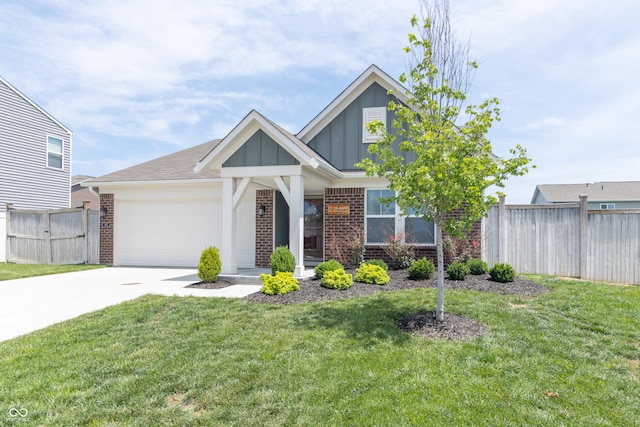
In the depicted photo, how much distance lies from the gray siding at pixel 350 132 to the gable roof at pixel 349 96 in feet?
0.44

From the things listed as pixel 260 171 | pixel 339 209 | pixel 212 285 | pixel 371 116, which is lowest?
pixel 212 285

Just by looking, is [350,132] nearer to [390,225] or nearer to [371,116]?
[371,116]

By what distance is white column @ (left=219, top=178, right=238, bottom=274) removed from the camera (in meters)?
9.09

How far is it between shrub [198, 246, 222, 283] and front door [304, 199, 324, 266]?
16.4ft

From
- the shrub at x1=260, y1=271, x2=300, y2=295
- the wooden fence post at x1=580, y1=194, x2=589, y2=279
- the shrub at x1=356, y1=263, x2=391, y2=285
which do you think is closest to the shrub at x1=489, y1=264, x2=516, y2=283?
the shrub at x1=356, y1=263, x2=391, y2=285

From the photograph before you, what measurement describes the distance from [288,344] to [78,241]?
12.3m

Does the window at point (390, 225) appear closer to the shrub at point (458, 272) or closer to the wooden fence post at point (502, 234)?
the wooden fence post at point (502, 234)

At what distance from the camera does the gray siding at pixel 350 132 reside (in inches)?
440

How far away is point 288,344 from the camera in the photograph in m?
4.63

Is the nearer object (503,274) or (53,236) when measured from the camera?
(503,274)

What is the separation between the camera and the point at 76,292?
26.1ft

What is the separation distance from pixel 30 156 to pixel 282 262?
16563mm

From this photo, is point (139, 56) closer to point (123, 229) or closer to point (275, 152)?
point (275, 152)

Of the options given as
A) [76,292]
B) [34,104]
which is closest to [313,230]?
[76,292]
